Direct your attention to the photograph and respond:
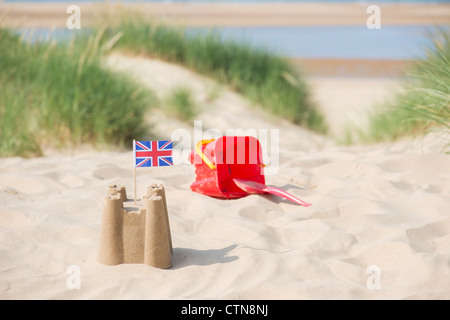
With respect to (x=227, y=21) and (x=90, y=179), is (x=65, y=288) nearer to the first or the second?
(x=90, y=179)

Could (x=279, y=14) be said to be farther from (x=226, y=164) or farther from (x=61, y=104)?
(x=226, y=164)

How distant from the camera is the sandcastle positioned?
7.86ft

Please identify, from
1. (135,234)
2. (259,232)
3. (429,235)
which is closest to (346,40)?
(429,235)

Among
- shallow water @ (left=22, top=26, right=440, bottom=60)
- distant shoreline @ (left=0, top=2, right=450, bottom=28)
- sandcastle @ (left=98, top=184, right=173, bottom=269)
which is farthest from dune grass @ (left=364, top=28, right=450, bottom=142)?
distant shoreline @ (left=0, top=2, right=450, bottom=28)

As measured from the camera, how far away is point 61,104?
4.93 m

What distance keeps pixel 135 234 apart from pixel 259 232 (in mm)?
698

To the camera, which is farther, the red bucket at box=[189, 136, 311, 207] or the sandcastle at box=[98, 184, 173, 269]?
the red bucket at box=[189, 136, 311, 207]

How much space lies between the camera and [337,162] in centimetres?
406

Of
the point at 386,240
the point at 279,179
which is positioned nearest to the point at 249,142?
the point at 279,179

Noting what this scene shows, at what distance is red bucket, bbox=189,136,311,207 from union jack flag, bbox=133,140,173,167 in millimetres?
651
